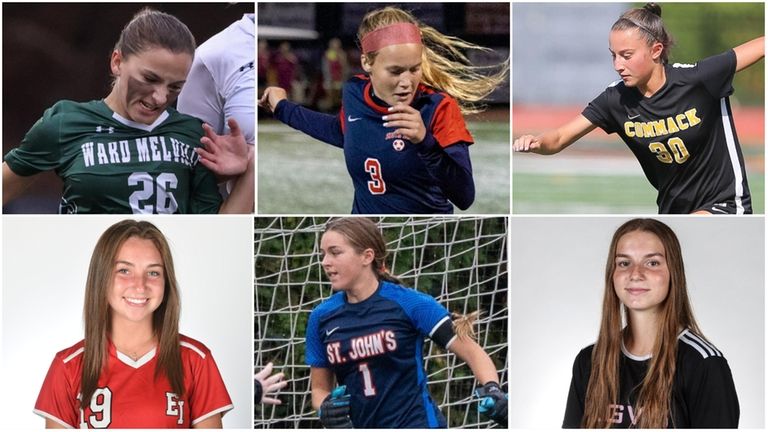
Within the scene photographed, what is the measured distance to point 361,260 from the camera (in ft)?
10.2

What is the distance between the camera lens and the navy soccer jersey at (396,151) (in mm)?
3055

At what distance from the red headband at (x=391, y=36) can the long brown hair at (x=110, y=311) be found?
2.69ft

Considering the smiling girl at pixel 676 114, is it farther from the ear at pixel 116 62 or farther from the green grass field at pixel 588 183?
the ear at pixel 116 62

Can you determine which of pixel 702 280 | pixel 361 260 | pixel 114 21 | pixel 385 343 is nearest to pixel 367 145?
pixel 361 260

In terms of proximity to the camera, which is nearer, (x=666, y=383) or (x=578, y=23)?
(x=666, y=383)

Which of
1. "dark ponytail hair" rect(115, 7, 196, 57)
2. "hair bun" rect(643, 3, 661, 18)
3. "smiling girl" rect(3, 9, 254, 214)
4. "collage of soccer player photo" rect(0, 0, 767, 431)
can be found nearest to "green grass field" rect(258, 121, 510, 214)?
"collage of soccer player photo" rect(0, 0, 767, 431)

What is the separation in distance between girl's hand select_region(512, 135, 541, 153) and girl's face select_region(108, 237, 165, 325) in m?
1.09

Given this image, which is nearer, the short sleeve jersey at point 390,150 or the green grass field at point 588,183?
the short sleeve jersey at point 390,150

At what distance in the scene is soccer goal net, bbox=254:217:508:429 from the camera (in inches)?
122

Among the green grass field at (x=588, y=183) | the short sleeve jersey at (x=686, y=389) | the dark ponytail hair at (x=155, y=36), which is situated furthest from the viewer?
the green grass field at (x=588, y=183)

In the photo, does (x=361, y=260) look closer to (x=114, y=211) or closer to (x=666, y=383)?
(x=114, y=211)

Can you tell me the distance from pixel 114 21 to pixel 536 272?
144 cm

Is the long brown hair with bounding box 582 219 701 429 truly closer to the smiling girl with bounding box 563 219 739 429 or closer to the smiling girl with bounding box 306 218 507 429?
the smiling girl with bounding box 563 219 739 429

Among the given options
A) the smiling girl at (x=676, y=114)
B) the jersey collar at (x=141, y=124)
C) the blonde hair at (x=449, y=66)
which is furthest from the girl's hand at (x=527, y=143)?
the jersey collar at (x=141, y=124)
